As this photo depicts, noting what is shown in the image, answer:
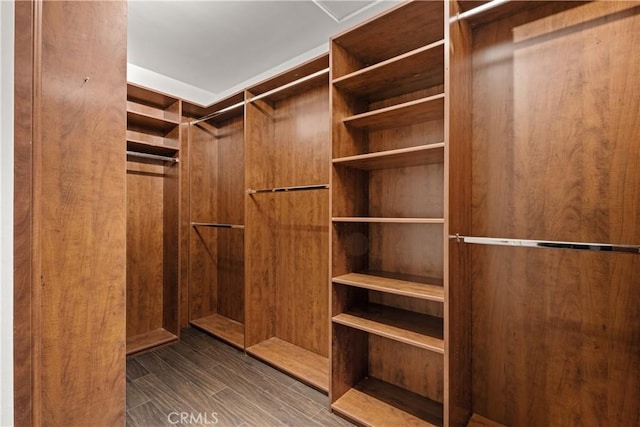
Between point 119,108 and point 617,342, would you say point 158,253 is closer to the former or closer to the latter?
point 119,108

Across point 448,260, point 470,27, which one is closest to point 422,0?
point 470,27

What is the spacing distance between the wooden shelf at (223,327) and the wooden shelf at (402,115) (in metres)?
2.20

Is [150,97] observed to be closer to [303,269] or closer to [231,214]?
[231,214]

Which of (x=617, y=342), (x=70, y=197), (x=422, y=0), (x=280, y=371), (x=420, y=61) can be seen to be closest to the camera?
(x=70, y=197)

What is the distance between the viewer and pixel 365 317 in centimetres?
187

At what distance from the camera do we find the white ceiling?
2.11m

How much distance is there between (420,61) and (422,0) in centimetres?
28

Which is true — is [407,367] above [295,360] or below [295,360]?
above

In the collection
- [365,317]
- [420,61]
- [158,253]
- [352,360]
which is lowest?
[352,360]

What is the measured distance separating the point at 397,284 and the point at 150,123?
2.73 metres

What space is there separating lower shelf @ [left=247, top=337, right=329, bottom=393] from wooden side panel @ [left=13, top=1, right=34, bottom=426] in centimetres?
166

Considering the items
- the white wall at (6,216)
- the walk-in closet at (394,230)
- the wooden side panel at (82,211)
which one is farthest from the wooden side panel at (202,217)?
the white wall at (6,216)

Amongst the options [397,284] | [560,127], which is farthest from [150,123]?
[560,127]

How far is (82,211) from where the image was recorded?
3.14 feet
